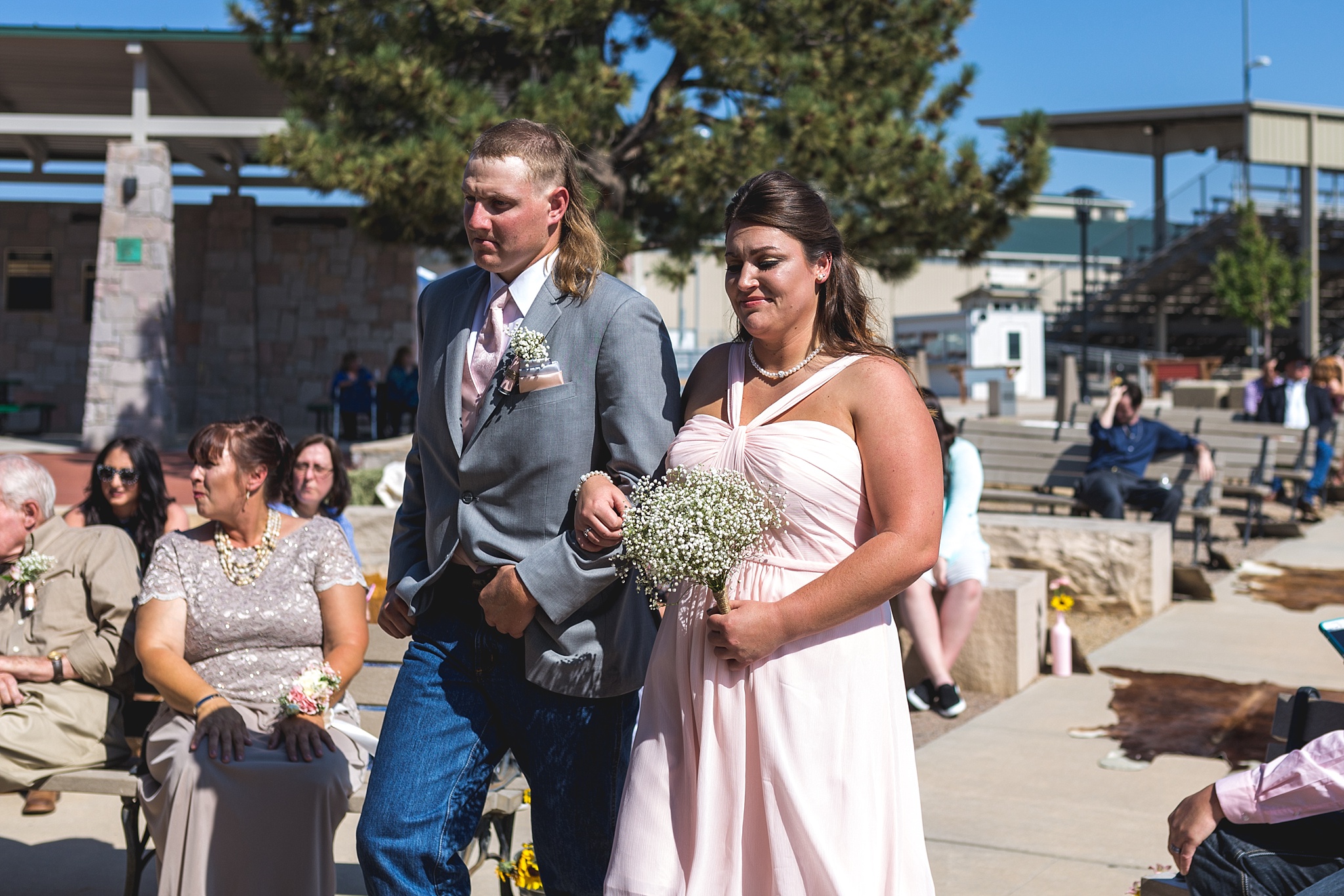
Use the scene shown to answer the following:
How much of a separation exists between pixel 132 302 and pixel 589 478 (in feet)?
61.0

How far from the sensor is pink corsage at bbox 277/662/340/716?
3457mm

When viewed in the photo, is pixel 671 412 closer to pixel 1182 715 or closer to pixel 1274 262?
pixel 1182 715

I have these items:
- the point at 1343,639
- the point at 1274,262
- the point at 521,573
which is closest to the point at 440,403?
the point at 521,573

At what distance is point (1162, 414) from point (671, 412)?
12816 mm

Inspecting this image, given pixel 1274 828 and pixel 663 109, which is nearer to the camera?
pixel 1274 828

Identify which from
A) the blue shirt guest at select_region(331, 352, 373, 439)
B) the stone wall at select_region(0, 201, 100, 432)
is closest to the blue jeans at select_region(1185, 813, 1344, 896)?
the blue shirt guest at select_region(331, 352, 373, 439)

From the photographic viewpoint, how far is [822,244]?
256 centimetres

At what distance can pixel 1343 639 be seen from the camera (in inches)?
112

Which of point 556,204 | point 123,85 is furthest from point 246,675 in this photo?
point 123,85

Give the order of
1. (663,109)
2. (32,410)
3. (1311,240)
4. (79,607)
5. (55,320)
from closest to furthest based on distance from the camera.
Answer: (79,607) < (663,109) < (32,410) < (55,320) < (1311,240)

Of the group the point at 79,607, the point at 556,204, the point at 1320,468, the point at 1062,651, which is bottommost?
the point at 1062,651

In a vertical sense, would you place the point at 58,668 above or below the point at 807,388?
below

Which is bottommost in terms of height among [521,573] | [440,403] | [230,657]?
[230,657]

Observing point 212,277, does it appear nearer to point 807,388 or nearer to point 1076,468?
point 1076,468
